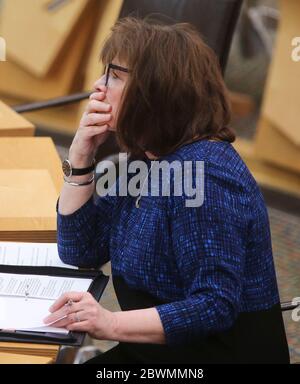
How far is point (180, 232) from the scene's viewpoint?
1.54 meters

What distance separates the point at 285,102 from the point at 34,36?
157 cm

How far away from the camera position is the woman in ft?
4.90

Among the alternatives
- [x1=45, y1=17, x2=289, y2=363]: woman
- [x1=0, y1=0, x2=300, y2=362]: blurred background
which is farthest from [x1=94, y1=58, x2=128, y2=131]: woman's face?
[x1=0, y1=0, x2=300, y2=362]: blurred background

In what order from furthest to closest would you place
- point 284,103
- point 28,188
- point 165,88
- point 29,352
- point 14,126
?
point 284,103 → point 14,126 → point 28,188 → point 165,88 → point 29,352

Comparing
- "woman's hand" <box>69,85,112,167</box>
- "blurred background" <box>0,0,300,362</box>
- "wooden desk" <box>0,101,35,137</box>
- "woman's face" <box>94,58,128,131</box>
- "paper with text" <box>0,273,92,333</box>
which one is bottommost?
"blurred background" <box>0,0,300,362</box>

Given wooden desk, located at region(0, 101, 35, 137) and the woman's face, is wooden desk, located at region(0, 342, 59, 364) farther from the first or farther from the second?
wooden desk, located at region(0, 101, 35, 137)

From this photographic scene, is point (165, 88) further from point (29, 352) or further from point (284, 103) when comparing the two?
point (284, 103)

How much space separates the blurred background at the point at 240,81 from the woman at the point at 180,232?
1407mm

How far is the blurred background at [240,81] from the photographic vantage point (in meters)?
4.06

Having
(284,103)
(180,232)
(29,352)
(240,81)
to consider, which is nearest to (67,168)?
(180,232)

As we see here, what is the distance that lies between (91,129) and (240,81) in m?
4.03

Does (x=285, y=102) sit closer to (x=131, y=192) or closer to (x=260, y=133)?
(x=260, y=133)

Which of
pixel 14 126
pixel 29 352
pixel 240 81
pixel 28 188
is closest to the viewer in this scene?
pixel 29 352
